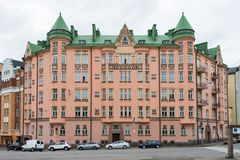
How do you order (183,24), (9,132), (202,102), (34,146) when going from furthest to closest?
(9,132)
(202,102)
(183,24)
(34,146)

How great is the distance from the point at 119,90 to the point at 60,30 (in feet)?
55.3

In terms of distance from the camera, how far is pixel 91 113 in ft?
236

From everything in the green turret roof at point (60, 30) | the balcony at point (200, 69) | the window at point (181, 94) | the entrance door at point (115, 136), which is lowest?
the entrance door at point (115, 136)

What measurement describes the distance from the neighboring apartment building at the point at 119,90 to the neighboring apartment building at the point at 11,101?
37.2 ft

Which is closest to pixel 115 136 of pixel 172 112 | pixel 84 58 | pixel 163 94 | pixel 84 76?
pixel 172 112

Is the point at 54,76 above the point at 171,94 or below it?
above

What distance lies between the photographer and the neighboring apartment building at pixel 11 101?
85.3 meters

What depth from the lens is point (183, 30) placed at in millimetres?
73625

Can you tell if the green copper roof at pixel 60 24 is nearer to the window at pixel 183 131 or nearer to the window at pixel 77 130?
the window at pixel 77 130

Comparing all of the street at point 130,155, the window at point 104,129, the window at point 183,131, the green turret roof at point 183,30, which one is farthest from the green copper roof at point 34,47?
the street at point 130,155

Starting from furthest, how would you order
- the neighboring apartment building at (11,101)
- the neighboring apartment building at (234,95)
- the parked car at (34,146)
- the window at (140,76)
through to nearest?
the neighboring apartment building at (234,95) → the neighboring apartment building at (11,101) → the window at (140,76) → the parked car at (34,146)

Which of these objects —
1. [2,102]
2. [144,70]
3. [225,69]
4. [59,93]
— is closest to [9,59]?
[2,102]

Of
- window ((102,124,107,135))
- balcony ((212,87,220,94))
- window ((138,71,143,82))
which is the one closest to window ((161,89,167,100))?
window ((138,71,143,82))

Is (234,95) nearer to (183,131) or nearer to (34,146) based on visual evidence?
(183,131)
